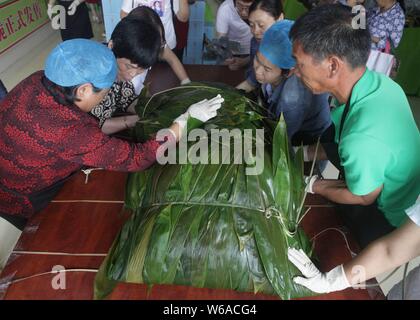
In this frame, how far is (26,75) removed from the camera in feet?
12.4

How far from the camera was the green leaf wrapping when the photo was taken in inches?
37.1

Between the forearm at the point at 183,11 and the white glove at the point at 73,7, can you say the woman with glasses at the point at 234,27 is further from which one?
the white glove at the point at 73,7

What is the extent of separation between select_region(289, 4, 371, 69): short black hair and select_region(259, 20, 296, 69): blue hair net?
1.06ft

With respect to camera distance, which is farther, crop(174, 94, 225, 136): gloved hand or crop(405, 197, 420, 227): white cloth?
crop(174, 94, 225, 136): gloved hand

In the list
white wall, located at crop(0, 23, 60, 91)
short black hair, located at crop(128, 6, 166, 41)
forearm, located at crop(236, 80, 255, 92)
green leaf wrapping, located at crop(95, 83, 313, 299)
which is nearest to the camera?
green leaf wrapping, located at crop(95, 83, 313, 299)

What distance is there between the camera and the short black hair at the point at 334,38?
96cm

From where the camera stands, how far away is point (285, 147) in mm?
1048

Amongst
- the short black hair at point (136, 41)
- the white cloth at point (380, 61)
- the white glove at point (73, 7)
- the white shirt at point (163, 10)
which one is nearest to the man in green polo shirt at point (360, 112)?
the short black hair at point (136, 41)

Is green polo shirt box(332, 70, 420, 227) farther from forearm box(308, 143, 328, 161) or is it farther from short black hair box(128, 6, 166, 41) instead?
short black hair box(128, 6, 166, 41)

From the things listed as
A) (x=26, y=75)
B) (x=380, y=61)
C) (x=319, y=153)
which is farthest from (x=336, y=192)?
(x=26, y=75)

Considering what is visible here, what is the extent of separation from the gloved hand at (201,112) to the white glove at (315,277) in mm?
540

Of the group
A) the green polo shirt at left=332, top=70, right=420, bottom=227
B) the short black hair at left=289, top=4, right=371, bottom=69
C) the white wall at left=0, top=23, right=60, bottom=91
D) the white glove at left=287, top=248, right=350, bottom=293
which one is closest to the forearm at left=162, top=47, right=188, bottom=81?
the short black hair at left=289, top=4, right=371, bottom=69

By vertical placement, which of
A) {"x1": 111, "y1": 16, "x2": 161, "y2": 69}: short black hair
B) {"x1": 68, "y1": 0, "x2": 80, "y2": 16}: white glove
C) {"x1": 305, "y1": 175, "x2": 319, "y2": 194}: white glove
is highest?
{"x1": 111, "y1": 16, "x2": 161, "y2": 69}: short black hair

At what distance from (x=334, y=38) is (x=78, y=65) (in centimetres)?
76
